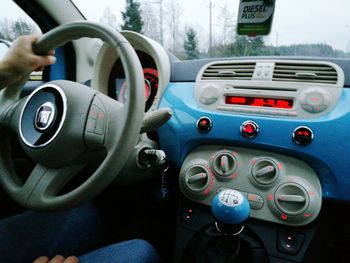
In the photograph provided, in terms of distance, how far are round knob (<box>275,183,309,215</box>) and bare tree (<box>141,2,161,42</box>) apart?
0.89m

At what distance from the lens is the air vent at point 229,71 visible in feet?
3.73

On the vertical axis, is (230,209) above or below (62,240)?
above

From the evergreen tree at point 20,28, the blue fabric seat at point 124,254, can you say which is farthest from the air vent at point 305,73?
the evergreen tree at point 20,28

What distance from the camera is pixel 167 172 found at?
1.41m

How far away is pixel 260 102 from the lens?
1093 millimetres

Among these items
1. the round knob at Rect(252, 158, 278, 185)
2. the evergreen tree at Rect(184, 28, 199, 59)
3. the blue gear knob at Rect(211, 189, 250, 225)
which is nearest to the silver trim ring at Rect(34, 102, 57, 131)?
the blue gear knob at Rect(211, 189, 250, 225)

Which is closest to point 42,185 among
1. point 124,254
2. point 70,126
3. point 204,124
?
point 70,126

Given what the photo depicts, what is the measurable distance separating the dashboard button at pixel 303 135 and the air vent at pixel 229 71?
27cm

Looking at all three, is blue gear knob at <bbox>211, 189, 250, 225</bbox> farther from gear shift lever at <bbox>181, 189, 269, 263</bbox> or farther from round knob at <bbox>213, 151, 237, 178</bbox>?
round knob at <bbox>213, 151, 237, 178</bbox>

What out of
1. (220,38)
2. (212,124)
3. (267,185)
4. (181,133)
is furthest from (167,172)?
(220,38)

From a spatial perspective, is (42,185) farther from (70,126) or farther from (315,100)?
(315,100)

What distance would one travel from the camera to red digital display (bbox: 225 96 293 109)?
3.44ft

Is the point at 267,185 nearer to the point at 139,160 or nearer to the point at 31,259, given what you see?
the point at 139,160

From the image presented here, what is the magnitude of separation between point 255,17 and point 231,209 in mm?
776
